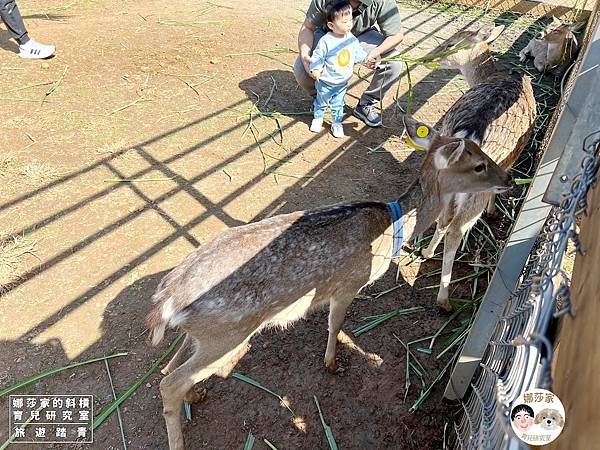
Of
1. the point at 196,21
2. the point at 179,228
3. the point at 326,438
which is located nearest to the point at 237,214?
the point at 179,228

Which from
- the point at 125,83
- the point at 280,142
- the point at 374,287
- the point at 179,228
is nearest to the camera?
the point at 374,287

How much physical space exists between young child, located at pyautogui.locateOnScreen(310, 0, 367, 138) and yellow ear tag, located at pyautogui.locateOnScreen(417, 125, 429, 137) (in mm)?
1774

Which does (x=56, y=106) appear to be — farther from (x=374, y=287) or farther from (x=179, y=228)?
(x=374, y=287)

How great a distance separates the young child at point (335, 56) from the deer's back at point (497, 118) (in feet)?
4.14

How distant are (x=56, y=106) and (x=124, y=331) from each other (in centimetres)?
315

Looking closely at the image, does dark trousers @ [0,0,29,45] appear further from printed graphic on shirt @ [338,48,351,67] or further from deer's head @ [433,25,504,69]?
deer's head @ [433,25,504,69]

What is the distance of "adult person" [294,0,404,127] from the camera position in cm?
515

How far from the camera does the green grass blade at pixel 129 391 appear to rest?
2.79 m

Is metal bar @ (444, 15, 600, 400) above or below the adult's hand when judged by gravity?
above

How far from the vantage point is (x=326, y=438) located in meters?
2.84

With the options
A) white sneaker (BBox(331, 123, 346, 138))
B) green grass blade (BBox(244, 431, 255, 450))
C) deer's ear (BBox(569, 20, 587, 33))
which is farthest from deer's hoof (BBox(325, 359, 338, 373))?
deer's ear (BBox(569, 20, 587, 33))

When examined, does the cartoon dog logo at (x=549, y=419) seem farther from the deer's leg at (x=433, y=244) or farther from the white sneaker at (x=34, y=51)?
the white sneaker at (x=34, y=51)

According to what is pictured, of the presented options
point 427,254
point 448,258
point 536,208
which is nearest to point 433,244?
point 427,254

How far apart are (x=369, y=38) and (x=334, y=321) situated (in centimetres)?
351
